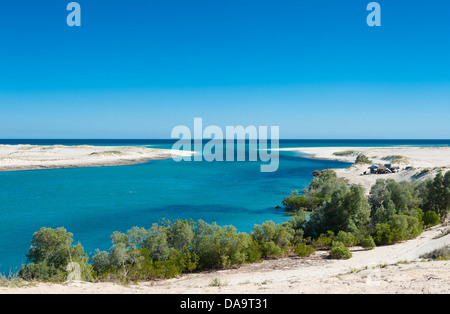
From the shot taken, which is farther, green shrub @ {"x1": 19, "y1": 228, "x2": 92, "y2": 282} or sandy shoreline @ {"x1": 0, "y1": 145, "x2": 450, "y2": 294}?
green shrub @ {"x1": 19, "y1": 228, "x2": 92, "y2": 282}

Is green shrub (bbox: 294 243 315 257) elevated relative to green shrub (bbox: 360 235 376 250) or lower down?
lower down

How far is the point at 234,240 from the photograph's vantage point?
15484 millimetres

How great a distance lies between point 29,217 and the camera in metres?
27.2

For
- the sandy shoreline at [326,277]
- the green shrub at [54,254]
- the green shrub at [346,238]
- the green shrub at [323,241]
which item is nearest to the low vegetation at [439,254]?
the sandy shoreline at [326,277]

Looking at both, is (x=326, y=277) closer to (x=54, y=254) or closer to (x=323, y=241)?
(x=323, y=241)

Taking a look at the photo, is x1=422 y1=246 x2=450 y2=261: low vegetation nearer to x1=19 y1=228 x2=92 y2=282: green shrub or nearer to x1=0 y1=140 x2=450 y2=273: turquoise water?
x1=0 y1=140 x2=450 y2=273: turquoise water

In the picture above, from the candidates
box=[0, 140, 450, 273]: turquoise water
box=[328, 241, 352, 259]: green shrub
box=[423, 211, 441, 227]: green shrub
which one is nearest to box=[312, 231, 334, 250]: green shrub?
box=[328, 241, 352, 259]: green shrub

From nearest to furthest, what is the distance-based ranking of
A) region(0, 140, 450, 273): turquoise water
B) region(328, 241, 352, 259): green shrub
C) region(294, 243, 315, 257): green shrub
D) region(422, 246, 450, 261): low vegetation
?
region(422, 246, 450, 261): low vegetation < region(328, 241, 352, 259): green shrub < region(294, 243, 315, 257): green shrub < region(0, 140, 450, 273): turquoise water

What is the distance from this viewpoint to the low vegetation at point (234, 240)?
13016 mm

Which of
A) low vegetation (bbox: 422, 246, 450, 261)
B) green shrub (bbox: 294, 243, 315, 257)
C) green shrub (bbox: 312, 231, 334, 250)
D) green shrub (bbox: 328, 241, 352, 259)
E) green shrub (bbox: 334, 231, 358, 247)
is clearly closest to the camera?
low vegetation (bbox: 422, 246, 450, 261)

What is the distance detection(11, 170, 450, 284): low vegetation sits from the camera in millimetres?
13016

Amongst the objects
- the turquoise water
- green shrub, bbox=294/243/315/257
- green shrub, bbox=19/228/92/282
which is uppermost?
green shrub, bbox=19/228/92/282

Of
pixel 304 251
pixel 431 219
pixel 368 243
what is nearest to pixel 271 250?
pixel 304 251
